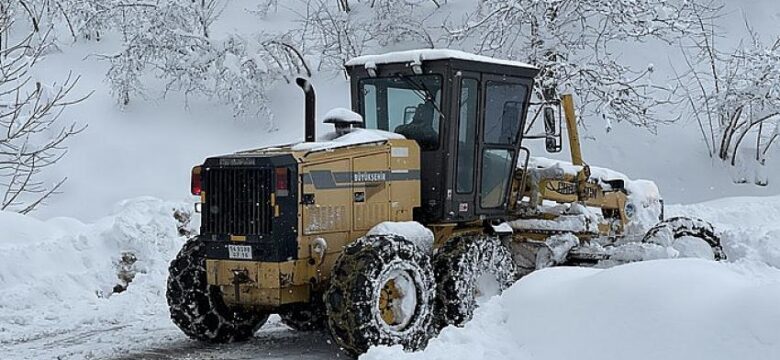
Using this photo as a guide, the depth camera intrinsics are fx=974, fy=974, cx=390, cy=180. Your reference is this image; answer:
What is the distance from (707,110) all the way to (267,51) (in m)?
9.73

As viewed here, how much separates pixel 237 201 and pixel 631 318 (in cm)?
367

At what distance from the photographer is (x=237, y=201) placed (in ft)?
26.0

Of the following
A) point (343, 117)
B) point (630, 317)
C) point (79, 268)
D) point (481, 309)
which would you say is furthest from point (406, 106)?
point (79, 268)

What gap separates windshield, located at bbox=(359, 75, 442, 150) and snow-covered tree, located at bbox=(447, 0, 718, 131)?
8997mm

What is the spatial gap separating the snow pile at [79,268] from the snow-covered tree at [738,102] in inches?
457

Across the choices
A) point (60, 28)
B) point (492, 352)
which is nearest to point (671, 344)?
point (492, 352)

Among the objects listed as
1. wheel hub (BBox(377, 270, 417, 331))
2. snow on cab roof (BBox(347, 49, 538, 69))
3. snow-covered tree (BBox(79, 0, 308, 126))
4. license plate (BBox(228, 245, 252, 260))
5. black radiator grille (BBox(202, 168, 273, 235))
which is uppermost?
snow-covered tree (BBox(79, 0, 308, 126))

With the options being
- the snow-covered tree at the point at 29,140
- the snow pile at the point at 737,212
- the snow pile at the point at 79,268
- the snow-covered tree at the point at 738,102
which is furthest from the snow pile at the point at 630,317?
the snow-covered tree at the point at 738,102

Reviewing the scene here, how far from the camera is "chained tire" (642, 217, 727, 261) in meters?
10.5

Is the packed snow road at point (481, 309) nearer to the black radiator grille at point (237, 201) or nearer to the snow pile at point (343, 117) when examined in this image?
the black radiator grille at point (237, 201)

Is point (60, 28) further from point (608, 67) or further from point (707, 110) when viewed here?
point (707, 110)

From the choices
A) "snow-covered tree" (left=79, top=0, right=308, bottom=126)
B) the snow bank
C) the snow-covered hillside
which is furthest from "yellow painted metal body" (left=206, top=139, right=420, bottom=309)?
"snow-covered tree" (left=79, top=0, right=308, bottom=126)

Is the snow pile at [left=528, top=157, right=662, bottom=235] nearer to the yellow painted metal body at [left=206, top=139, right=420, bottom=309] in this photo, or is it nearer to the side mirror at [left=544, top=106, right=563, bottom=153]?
the side mirror at [left=544, top=106, right=563, bottom=153]

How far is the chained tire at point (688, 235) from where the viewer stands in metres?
10.5
